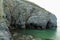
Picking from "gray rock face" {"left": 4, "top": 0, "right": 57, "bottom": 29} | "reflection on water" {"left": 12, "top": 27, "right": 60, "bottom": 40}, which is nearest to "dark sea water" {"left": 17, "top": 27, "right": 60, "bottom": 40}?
"reflection on water" {"left": 12, "top": 27, "right": 60, "bottom": 40}

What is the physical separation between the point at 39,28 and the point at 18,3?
4.62 metres

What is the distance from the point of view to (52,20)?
104 ft

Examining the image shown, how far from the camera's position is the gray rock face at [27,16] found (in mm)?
28609

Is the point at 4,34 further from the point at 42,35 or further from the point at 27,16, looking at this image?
the point at 27,16

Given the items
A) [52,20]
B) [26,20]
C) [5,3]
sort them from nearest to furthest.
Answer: [5,3]
[26,20]
[52,20]

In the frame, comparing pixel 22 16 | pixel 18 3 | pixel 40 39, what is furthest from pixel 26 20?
pixel 40 39

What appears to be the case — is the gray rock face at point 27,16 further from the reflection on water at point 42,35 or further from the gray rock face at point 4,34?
the gray rock face at point 4,34

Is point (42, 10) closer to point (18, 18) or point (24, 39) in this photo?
point (18, 18)

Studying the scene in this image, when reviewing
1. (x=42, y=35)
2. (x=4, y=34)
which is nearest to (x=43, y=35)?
(x=42, y=35)

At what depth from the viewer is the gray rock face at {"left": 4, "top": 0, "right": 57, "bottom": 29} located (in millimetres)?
28609

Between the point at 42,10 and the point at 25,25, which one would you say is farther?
the point at 42,10

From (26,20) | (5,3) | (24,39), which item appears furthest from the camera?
(26,20)

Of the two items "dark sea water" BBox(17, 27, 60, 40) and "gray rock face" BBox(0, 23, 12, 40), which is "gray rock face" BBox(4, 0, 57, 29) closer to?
"dark sea water" BBox(17, 27, 60, 40)

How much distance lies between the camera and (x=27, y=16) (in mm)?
30016
